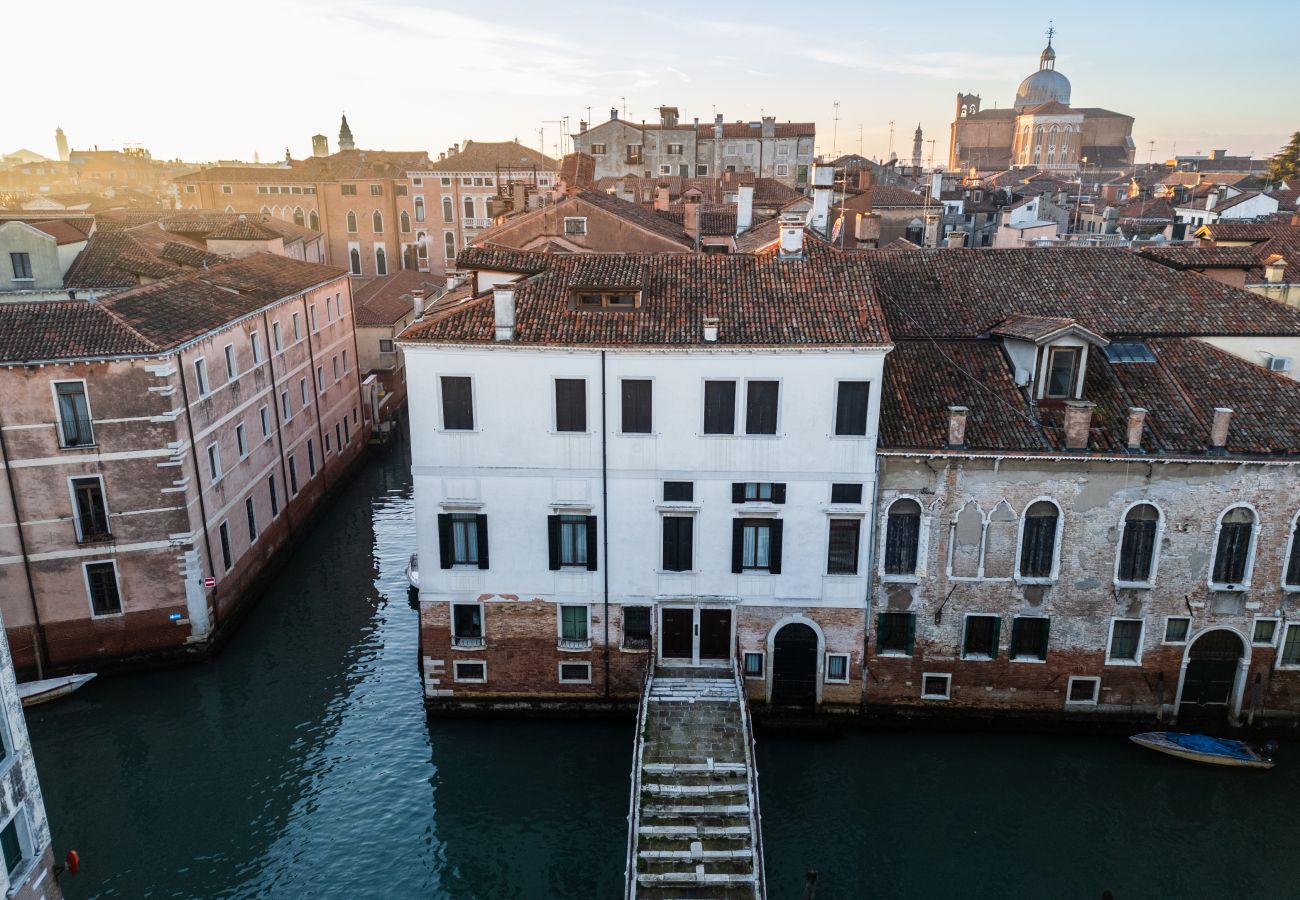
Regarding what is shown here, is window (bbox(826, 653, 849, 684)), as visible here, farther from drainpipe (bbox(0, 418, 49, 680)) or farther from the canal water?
drainpipe (bbox(0, 418, 49, 680))

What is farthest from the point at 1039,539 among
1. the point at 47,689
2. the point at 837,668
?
the point at 47,689

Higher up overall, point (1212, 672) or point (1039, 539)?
point (1039, 539)

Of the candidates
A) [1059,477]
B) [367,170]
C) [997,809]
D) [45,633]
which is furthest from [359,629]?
[367,170]

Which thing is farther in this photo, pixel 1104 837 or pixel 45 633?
pixel 45 633

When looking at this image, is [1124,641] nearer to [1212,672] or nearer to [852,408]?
[1212,672]

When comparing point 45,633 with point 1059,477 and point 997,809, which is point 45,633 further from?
point 1059,477

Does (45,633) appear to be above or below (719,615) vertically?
below

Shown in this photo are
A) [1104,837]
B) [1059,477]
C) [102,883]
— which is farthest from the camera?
[1059,477]
